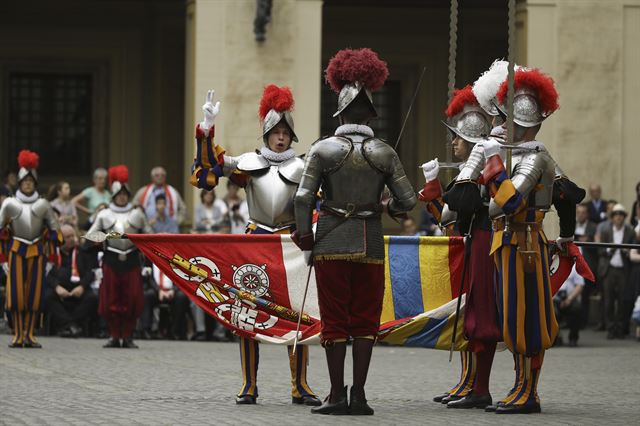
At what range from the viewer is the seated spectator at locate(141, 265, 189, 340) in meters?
20.4

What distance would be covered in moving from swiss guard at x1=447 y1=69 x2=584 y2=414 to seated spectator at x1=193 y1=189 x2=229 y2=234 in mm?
10784

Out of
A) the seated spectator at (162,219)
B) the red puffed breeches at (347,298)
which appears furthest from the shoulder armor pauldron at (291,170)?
the seated spectator at (162,219)

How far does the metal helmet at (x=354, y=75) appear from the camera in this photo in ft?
33.3

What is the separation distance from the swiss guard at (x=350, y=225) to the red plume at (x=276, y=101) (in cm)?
108

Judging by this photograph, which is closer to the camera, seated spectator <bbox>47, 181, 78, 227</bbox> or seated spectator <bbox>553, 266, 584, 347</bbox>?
seated spectator <bbox>553, 266, 584, 347</bbox>

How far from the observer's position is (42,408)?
10375 mm

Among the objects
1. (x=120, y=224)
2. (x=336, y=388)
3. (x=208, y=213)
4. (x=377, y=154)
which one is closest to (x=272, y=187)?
(x=377, y=154)

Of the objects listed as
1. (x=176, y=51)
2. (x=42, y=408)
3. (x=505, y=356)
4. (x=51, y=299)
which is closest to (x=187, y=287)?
(x=42, y=408)

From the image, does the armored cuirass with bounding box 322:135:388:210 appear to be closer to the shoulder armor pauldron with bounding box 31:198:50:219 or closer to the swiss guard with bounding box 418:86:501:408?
the swiss guard with bounding box 418:86:501:408

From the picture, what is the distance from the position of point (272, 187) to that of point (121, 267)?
25.7ft

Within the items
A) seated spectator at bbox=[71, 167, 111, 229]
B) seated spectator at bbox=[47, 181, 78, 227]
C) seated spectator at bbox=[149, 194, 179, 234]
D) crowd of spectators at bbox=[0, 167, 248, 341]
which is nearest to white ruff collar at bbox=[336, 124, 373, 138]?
crowd of spectators at bbox=[0, 167, 248, 341]

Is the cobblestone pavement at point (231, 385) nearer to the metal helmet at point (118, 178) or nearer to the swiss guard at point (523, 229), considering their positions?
→ the swiss guard at point (523, 229)

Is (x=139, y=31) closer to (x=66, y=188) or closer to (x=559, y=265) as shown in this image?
(x=66, y=188)

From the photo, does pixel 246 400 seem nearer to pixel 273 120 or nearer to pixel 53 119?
pixel 273 120
